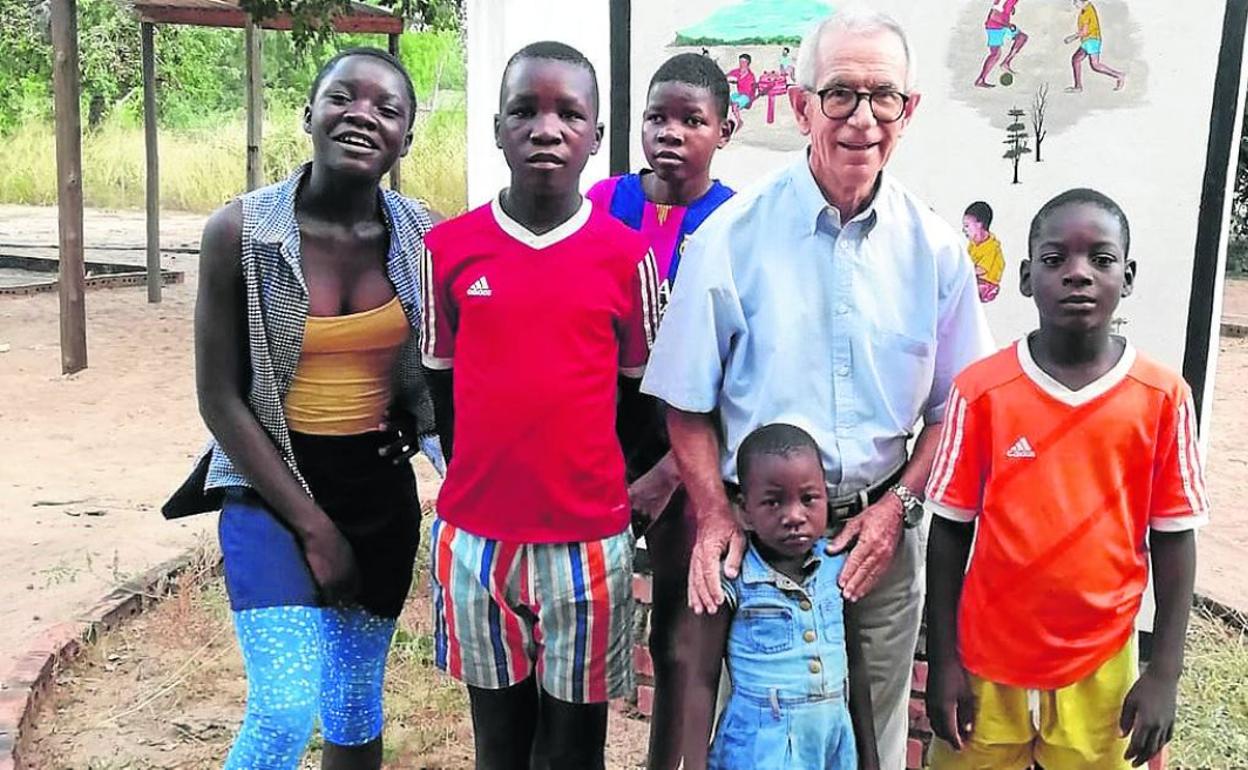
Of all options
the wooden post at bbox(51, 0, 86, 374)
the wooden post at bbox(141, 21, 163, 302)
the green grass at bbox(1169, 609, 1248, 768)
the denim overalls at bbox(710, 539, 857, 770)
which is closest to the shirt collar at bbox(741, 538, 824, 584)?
the denim overalls at bbox(710, 539, 857, 770)

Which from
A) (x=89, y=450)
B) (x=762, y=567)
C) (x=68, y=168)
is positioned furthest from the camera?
(x=68, y=168)

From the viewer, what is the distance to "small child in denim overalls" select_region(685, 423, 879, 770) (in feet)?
6.99

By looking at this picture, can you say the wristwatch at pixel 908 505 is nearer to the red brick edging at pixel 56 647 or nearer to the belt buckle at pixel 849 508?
the belt buckle at pixel 849 508

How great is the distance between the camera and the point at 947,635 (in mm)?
2225

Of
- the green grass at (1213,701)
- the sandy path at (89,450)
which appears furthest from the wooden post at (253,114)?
the green grass at (1213,701)

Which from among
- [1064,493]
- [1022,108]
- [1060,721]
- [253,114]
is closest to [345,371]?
[1064,493]

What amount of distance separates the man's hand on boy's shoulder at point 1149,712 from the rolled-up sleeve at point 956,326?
58cm

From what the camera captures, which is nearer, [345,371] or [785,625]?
[785,625]

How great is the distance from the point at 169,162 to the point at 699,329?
67.4ft

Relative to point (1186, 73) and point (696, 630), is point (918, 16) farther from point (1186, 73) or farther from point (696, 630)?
point (696, 630)

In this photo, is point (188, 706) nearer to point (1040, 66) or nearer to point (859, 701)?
point (859, 701)

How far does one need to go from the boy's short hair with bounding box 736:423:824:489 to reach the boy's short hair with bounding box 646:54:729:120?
0.86 m

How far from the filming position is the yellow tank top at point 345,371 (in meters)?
2.40

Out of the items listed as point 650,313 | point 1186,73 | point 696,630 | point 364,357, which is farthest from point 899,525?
point 1186,73
